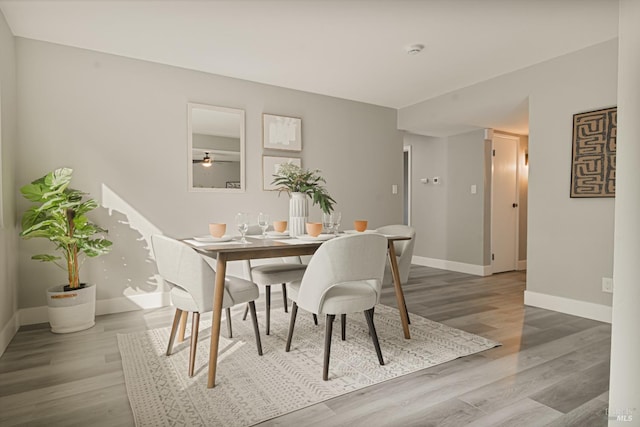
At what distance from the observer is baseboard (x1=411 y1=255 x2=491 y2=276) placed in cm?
539

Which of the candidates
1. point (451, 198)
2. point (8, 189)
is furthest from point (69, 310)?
point (451, 198)

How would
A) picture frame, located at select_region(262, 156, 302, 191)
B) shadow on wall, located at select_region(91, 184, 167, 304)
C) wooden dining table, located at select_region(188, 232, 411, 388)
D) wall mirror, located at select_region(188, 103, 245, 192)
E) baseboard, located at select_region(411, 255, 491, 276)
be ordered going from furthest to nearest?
baseboard, located at select_region(411, 255, 491, 276)
picture frame, located at select_region(262, 156, 302, 191)
wall mirror, located at select_region(188, 103, 245, 192)
shadow on wall, located at select_region(91, 184, 167, 304)
wooden dining table, located at select_region(188, 232, 411, 388)

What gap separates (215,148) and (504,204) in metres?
4.26

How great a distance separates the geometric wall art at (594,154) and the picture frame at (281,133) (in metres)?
2.84

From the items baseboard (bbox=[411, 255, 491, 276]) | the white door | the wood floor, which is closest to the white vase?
the wood floor

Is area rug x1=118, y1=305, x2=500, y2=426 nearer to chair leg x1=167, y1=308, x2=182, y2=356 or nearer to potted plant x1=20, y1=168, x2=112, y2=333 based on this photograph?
chair leg x1=167, y1=308, x2=182, y2=356

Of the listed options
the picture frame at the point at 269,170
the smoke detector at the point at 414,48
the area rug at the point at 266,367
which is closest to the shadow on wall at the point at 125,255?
the area rug at the point at 266,367

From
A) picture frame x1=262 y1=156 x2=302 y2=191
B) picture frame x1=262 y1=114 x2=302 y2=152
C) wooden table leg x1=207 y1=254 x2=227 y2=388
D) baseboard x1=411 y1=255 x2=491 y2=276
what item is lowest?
baseboard x1=411 y1=255 x2=491 y2=276

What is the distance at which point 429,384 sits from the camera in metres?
2.08

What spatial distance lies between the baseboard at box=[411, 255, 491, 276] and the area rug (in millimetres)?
2604

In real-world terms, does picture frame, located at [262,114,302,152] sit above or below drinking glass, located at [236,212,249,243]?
above

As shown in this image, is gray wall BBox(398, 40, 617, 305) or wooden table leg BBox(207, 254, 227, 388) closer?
wooden table leg BBox(207, 254, 227, 388)

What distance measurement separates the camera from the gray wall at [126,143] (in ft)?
10.5

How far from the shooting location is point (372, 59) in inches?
141
